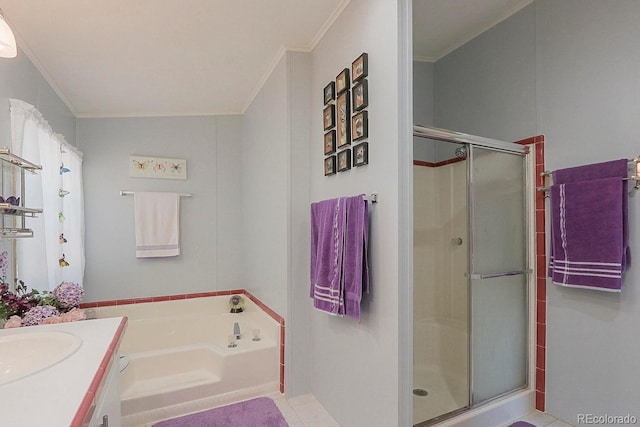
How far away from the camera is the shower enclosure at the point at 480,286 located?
2.09 meters

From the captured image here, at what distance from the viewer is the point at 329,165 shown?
2010mm

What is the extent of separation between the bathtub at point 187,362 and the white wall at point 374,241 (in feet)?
1.98

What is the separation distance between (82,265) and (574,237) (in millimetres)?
3554

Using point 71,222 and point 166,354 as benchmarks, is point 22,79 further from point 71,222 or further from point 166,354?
point 166,354

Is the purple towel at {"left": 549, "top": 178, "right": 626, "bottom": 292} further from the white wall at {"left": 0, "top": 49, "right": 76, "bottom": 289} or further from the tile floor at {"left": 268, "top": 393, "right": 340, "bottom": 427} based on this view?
the white wall at {"left": 0, "top": 49, "right": 76, "bottom": 289}

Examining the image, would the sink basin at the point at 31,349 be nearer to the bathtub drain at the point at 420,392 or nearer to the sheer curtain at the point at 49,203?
the sheer curtain at the point at 49,203

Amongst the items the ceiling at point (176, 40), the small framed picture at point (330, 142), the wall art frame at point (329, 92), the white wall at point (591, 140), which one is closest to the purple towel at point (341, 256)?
the small framed picture at point (330, 142)

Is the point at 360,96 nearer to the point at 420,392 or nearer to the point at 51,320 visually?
the point at 51,320

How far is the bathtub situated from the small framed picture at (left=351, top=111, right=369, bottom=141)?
4.77ft

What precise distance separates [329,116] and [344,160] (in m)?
0.33

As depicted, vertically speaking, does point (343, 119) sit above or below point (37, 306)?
above

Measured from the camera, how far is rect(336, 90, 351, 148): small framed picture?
182cm

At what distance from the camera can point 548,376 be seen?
2.09 metres

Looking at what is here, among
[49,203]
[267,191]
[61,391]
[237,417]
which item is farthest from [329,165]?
[49,203]
